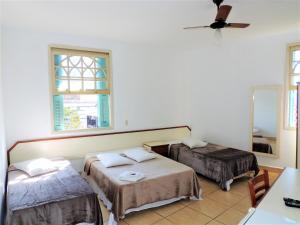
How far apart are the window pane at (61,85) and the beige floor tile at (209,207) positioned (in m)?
2.96

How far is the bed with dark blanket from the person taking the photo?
363cm

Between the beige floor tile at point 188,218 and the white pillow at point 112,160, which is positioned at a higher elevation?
the white pillow at point 112,160

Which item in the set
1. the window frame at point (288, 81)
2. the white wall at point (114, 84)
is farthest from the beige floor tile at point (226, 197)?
the white wall at point (114, 84)

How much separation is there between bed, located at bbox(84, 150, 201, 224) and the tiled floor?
4.0 inches

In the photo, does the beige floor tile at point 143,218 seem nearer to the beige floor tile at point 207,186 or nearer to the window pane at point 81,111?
the beige floor tile at point 207,186

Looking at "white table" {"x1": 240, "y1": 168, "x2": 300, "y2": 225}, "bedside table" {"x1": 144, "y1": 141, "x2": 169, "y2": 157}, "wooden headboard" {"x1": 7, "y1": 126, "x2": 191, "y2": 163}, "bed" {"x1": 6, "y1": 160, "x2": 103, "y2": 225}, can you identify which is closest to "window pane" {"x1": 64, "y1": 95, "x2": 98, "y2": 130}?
"wooden headboard" {"x1": 7, "y1": 126, "x2": 191, "y2": 163}

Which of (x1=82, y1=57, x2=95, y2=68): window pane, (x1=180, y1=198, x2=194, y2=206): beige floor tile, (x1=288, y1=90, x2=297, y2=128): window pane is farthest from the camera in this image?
(x1=82, y1=57, x2=95, y2=68): window pane

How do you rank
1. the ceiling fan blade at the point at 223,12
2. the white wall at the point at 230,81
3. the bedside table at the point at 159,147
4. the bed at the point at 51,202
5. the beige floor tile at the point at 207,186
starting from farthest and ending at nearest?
the bedside table at the point at 159,147, the white wall at the point at 230,81, the beige floor tile at the point at 207,186, the ceiling fan blade at the point at 223,12, the bed at the point at 51,202

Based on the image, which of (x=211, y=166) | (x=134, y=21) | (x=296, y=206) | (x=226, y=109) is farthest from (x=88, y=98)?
(x=296, y=206)

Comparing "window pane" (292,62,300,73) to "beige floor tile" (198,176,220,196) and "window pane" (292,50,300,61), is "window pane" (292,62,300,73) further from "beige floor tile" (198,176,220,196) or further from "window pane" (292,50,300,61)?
"beige floor tile" (198,176,220,196)

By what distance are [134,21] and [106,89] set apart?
1.64 meters

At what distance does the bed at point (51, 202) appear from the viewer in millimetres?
2174

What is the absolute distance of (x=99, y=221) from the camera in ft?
8.27

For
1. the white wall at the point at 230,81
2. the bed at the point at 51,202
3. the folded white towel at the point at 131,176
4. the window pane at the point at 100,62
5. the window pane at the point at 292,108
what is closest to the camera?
the bed at the point at 51,202
